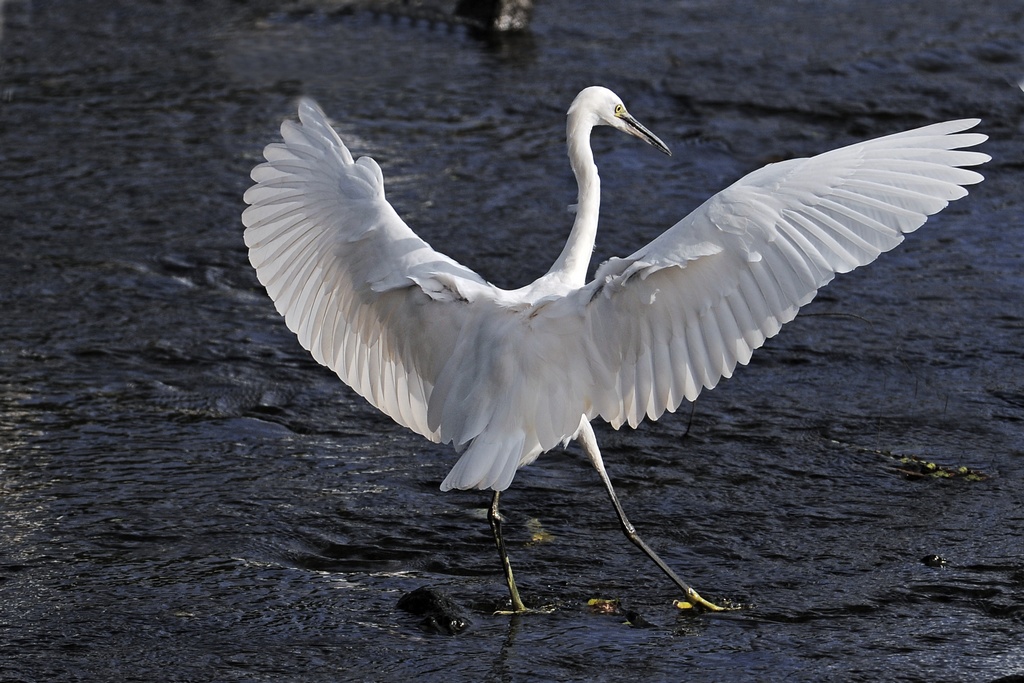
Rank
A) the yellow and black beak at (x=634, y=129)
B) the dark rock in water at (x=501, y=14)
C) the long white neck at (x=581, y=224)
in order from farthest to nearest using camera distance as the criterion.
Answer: the dark rock in water at (x=501, y=14), the yellow and black beak at (x=634, y=129), the long white neck at (x=581, y=224)

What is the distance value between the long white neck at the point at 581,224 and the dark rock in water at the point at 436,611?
1.13 metres

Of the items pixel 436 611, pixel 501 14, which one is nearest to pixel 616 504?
pixel 436 611

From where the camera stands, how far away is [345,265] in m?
4.85

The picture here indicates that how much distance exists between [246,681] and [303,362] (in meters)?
2.72

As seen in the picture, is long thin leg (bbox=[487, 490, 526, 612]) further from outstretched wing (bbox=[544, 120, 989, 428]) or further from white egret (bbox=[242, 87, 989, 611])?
outstretched wing (bbox=[544, 120, 989, 428])

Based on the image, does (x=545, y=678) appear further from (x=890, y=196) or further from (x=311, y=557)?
(x=890, y=196)

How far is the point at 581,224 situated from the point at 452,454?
141 centimetres

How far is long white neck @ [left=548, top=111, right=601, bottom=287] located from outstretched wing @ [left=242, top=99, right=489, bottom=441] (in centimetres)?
31

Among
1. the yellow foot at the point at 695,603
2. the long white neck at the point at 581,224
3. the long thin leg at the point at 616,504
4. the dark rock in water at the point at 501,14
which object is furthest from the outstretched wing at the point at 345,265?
the dark rock in water at the point at 501,14

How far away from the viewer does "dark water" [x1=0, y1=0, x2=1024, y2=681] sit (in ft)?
14.2

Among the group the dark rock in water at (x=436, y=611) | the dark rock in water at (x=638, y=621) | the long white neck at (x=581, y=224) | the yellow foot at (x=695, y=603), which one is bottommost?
the dark rock in water at (x=436, y=611)

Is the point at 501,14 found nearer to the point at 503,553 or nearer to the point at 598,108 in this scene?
the point at 598,108

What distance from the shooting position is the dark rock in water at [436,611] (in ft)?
14.4

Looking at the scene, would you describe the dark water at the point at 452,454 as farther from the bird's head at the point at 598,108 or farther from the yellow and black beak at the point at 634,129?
the bird's head at the point at 598,108
